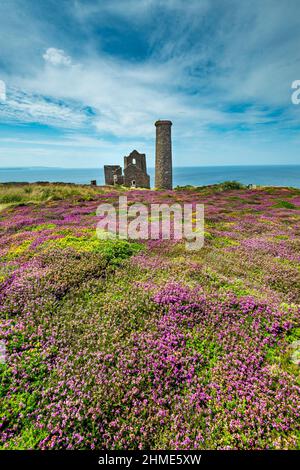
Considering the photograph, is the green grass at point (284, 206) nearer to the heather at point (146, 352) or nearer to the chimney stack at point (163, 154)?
the heather at point (146, 352)

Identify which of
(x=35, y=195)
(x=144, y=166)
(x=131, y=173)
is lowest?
(x=35, y=195)

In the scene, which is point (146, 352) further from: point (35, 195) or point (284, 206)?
point (35, 195)

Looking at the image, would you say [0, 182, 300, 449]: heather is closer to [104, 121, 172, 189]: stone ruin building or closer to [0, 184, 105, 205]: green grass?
[0, 184, 105, 205]: green grass

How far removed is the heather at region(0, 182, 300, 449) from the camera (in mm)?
3406

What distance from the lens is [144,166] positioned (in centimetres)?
6500

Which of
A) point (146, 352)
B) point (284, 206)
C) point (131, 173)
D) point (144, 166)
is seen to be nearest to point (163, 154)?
point (131, 173)

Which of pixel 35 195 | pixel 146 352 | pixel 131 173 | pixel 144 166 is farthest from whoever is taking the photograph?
pixel 144 166

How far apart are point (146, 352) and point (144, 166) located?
2533 inches

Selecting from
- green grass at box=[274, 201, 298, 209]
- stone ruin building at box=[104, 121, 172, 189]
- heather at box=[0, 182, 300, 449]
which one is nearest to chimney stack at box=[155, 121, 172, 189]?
stone ruin building at box=[104, 121, 172, 189]

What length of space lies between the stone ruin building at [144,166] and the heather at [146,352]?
48.5 metres

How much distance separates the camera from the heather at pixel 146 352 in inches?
134

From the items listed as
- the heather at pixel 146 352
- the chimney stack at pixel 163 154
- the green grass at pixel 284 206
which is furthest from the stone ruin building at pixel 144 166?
the heather at pixel 146 352
